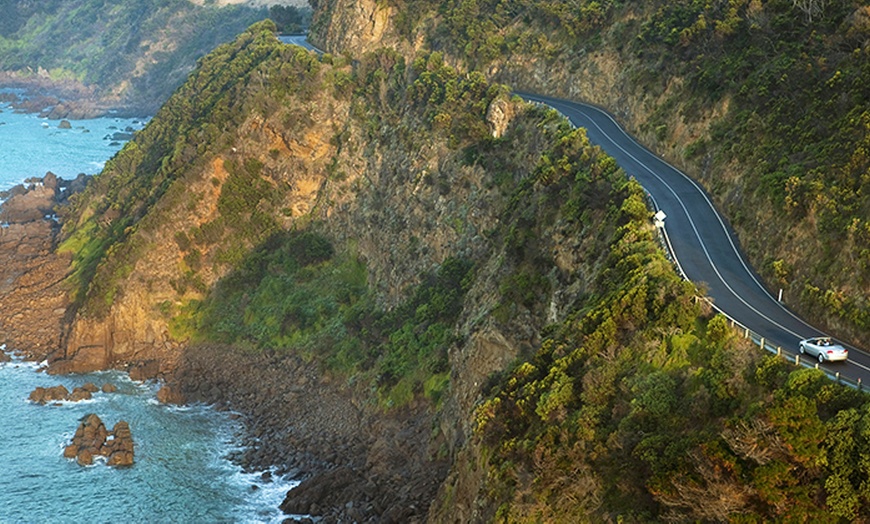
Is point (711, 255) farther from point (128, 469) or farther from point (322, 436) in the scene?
point (128, 469)

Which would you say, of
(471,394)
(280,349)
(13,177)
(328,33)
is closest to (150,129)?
(328,33)

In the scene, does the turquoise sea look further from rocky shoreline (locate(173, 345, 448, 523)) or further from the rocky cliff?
the rocky cliff

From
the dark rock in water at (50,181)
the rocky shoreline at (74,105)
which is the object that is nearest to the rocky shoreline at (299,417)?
the dark rock in water at (50,181)

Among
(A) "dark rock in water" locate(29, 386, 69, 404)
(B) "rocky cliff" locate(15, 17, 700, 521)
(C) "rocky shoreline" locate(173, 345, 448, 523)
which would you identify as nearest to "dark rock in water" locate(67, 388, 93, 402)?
(A) "dark rock in water" locate(29, 386, 69, 404)

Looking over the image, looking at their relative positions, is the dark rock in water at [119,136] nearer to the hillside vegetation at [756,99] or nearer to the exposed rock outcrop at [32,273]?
the exposed rock outcrop at [32,273]

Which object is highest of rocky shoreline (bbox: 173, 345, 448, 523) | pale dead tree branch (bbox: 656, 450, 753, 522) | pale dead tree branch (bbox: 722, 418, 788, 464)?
pale dead tree branch (bbox: 722, 418, 788, 464)

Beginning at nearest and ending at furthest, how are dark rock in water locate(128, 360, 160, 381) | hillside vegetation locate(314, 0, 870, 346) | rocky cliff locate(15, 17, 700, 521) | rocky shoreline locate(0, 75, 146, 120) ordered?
hillside vegetation locate(314, 0, 870, 346)
rocky cliff locate(15, 17, 700, 521)
dark rock in water locate(128, 360, 160, 381)
rocky shoreline locate(0, 75, 146, 120)

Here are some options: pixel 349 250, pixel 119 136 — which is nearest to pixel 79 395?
pixel 349 250
